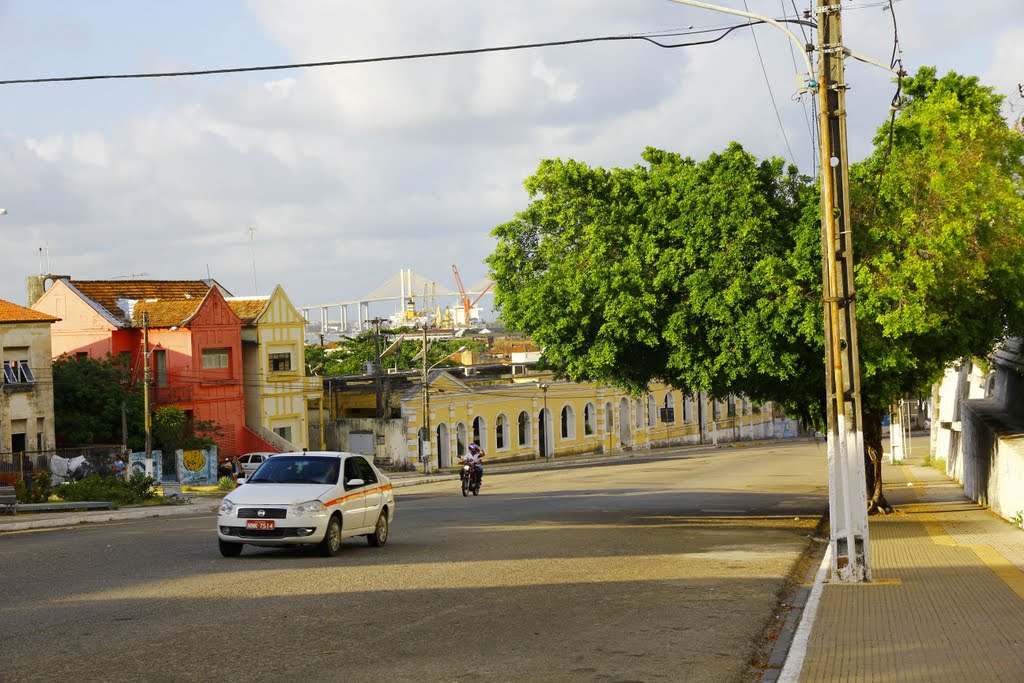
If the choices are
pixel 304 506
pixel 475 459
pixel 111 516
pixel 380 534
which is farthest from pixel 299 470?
pixel 475 459

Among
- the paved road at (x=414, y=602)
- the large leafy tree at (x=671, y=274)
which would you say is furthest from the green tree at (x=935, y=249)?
the paved road at (x=414, y=602)

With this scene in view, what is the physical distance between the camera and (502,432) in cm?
7044

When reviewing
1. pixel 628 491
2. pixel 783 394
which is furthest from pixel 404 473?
pixel 783 394

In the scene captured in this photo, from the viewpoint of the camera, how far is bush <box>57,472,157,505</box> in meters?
32.8

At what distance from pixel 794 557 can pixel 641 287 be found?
600cm

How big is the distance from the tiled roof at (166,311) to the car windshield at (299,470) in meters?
38.6

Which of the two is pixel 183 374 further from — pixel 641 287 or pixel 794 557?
pixel 794 557

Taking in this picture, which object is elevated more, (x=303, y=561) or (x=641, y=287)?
(x=641, y=287)

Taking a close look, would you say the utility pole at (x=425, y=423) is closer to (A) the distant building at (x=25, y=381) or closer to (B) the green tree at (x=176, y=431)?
(B) the green tree at (x=176, y=431)

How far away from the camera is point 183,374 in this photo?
181ft

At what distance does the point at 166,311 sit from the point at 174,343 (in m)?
1.90

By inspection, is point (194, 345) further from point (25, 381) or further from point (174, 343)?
point (25, 381)

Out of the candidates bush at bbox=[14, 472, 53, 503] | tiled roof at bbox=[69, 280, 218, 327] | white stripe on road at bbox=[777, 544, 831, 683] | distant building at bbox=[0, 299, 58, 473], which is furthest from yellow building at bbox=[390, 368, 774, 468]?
white stripe on road at bbox=[777, 544, 831, 683]

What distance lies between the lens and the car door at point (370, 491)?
18.4 m
